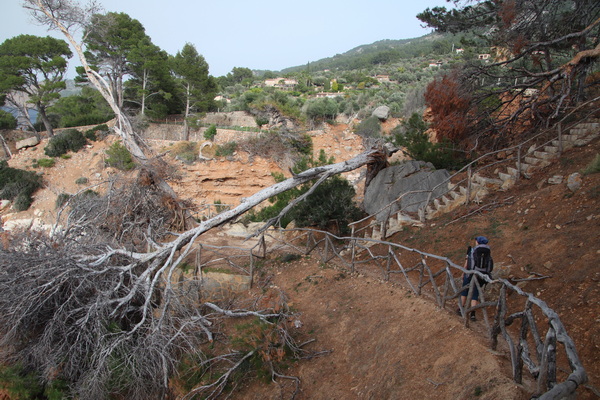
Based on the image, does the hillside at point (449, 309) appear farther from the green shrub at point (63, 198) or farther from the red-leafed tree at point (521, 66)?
the green shrub at point (63, 198)

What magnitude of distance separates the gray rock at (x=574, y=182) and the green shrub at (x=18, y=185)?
27.4 m

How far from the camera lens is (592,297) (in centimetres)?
436

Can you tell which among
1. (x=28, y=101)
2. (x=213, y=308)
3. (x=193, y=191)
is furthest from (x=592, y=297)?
(x=28, y=101)

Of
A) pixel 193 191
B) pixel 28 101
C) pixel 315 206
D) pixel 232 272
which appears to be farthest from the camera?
pixel 28 101

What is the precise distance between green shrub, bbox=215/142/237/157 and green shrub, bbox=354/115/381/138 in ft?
30.2

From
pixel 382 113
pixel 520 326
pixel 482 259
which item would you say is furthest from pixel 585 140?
pixel 382 113

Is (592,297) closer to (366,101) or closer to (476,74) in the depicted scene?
(476,74)

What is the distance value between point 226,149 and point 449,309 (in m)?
18.9

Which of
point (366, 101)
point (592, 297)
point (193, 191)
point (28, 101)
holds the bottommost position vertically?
point (193, 191)

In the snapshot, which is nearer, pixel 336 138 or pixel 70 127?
pixel 336 138

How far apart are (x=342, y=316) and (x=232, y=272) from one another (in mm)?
3301

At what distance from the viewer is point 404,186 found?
1157 centimetres

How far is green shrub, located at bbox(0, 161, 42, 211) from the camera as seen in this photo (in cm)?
2191

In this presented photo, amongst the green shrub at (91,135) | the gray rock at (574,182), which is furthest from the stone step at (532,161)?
the green shrub at (91,135)
